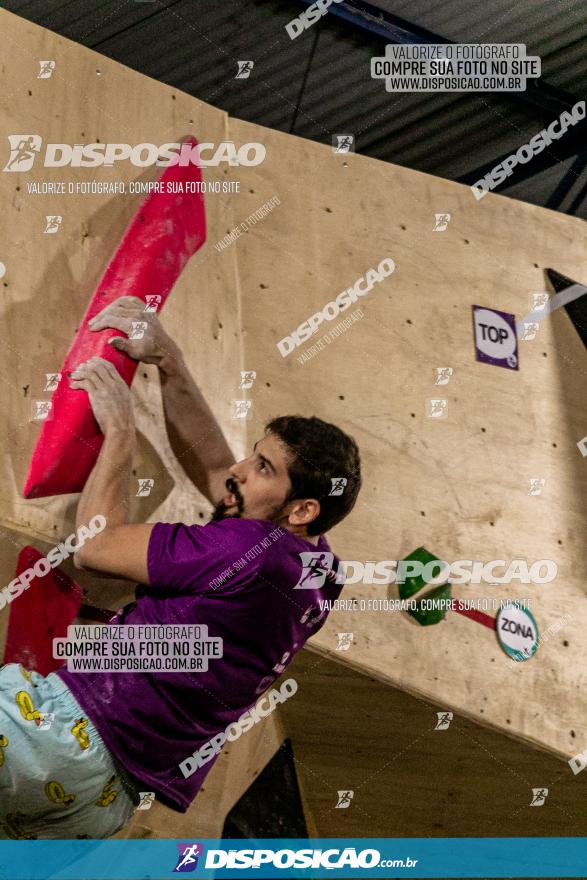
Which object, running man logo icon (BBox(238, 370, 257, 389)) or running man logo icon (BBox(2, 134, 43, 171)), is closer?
running man logo icon (BBox(2, 134, 43, 171))

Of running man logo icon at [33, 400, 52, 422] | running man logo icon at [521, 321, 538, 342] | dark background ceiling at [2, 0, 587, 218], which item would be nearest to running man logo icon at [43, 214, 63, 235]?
running man logo icon at [33, 400, 52, 422]

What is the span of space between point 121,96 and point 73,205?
1.64ft

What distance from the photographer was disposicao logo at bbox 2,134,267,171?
3.31 m

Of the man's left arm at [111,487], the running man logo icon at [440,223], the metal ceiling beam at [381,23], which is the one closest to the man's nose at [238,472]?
the man's left arm at [111,487]

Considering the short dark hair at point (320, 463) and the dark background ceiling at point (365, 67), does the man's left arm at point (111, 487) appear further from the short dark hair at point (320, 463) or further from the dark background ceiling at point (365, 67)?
the dark background ceiling at point (365, 67)

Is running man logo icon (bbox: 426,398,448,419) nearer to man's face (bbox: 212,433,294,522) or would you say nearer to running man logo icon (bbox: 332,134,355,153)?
man's face (bbox: 212,433,294,522)

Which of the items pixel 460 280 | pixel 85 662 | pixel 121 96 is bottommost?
pixel 85 662

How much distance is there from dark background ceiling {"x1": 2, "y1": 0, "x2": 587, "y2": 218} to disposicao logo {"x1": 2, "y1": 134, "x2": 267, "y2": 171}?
44 centimetres

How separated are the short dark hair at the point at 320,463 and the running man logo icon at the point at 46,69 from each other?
1.36 m

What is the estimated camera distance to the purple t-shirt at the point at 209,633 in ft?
9.99

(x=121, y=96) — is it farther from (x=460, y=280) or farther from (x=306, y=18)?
(x=460, y=280)

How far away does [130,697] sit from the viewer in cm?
305

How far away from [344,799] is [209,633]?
1.00 m

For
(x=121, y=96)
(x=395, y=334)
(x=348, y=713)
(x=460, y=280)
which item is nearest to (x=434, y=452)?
(x=395, y=334)
